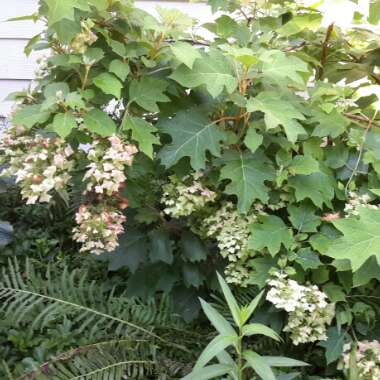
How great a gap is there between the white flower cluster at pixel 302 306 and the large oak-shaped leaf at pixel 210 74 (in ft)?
1.97

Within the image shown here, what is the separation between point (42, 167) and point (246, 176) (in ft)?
2.02

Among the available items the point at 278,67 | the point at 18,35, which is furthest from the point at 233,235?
the point at 18,35

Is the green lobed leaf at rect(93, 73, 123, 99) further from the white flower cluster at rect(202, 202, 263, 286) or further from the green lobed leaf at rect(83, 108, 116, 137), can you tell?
the white flower cluster at rect(202, 202, 263, 286)

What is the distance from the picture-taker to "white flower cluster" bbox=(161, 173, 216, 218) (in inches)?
65.5

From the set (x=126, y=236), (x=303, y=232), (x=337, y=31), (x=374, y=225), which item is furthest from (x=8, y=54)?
(x=374, y=225)

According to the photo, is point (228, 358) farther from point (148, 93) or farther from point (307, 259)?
point (148, 93)

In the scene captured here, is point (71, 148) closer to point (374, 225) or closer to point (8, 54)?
point (374, 225)

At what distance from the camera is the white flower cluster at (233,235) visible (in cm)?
170

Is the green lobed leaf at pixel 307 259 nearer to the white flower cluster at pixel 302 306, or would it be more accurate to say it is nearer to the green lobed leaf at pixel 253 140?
the white flower cluster at pixel 302 306

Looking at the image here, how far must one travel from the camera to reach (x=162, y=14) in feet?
5.37

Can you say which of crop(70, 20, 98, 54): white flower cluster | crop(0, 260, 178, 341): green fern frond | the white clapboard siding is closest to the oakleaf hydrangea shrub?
crop(70, 20, 98, 54): white flower cluster

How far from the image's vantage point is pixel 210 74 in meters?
1.57

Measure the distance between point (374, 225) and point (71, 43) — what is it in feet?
3.34

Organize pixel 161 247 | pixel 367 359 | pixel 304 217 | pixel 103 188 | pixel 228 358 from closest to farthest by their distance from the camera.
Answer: pixel 228 358
pixel 103 188
pixel 367 359
pixel 304 217
pixel 161 247
